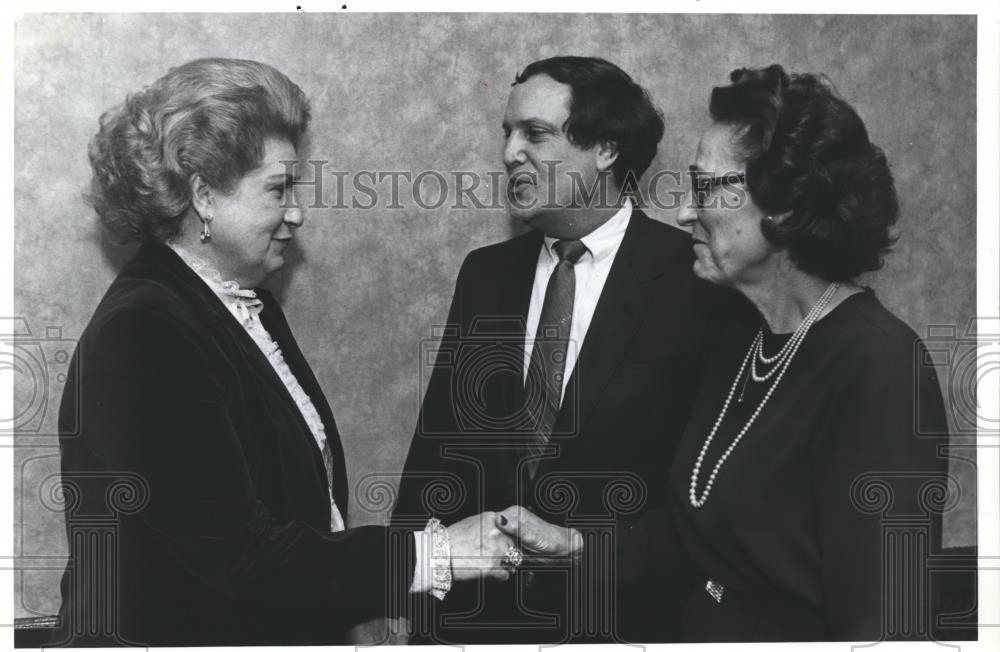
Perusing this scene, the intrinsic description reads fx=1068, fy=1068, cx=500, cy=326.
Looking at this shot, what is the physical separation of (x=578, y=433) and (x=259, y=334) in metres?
0.92

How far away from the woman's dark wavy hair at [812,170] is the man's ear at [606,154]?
0.97 ft

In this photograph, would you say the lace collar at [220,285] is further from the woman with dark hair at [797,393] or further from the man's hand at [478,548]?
the woman with dark hair at [797,393]

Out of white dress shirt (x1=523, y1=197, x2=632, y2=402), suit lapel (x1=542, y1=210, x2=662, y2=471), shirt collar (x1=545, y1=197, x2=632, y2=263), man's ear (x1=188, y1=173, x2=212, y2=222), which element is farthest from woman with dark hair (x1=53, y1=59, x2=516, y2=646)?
shirt collar (x1=545, y1=197, x2=632, y2=263)

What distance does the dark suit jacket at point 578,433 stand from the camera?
9.78 feet

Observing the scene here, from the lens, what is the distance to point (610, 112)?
3016 mm

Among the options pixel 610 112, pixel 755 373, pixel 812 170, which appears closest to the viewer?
pixel 812 170

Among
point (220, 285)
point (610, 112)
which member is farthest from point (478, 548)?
point (610, 112)

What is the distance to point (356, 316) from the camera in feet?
9.97

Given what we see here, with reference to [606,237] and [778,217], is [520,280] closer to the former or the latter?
[606,237]

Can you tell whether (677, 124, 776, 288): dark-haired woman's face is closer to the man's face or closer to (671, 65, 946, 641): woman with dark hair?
(671, 65, 946, 641): woman with dark hair

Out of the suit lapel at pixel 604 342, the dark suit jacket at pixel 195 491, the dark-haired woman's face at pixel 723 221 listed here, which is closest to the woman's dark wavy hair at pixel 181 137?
the dark suit jacket at pixel 195 491

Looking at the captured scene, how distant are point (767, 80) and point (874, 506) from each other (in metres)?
1.23
